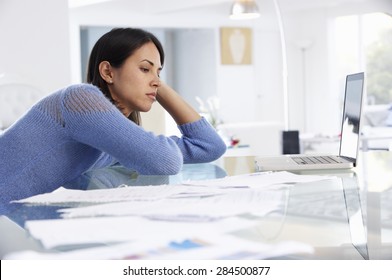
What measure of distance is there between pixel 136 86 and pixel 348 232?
105cm

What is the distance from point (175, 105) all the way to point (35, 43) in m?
3.88

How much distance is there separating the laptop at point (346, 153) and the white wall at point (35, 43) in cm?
397

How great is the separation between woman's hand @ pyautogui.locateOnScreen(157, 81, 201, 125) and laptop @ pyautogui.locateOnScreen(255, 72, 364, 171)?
27 cm

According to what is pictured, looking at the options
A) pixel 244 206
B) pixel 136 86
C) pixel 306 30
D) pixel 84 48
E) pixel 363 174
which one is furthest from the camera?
pixel 306 30

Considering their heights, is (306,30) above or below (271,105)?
above

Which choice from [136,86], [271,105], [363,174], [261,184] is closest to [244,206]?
[261,184]

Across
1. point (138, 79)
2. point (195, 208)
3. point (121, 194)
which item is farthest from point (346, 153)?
point (195, 208)

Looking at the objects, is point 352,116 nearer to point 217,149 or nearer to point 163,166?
point 217,149

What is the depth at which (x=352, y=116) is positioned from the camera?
7.02 ft

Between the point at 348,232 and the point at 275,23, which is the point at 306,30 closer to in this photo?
the point at 275,23

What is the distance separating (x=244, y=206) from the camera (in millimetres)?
1067

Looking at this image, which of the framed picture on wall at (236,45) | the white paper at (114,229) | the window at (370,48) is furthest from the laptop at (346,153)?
the window at (370,48)

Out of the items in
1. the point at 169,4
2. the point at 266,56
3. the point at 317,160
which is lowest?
the point at 317,160

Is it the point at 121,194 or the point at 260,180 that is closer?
the point at 121,194
